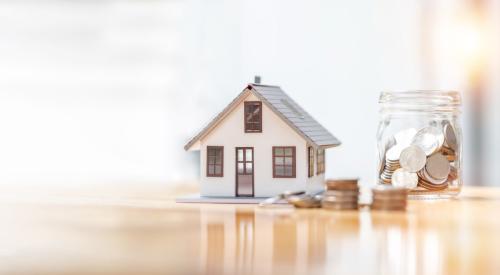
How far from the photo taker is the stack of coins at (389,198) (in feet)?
6.93

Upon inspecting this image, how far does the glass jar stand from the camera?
2.41 m

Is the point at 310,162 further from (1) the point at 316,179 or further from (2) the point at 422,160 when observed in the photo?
(2) the point at 422,160

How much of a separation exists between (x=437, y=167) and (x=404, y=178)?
95 mm

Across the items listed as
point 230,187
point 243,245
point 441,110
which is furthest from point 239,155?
point 243,245

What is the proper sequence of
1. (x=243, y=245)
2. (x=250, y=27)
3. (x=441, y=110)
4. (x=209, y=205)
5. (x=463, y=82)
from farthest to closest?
(x=250, y=27), (x=463, y=82), (x=441, y=110), (x=209, y=205), (x=243, y=245)

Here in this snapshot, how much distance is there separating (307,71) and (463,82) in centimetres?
62

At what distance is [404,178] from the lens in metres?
2.43

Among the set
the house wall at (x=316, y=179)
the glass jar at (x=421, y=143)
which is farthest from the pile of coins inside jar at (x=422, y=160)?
the house wall at (x=316, y=179)

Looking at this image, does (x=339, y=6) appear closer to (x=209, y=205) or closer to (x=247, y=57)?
(x=247, y=57)

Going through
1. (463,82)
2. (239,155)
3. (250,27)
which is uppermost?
(250,27)

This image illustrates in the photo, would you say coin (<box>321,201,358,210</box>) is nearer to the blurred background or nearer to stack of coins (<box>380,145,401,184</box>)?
stack of coins (<box>380,145,401,184</box>)

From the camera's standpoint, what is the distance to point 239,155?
2.36m

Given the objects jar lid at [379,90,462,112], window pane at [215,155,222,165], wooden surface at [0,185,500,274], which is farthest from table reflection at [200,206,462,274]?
jar lid at [379,90,462,112]

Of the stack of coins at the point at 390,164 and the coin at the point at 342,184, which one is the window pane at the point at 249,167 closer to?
the coin at the point at 342,184
